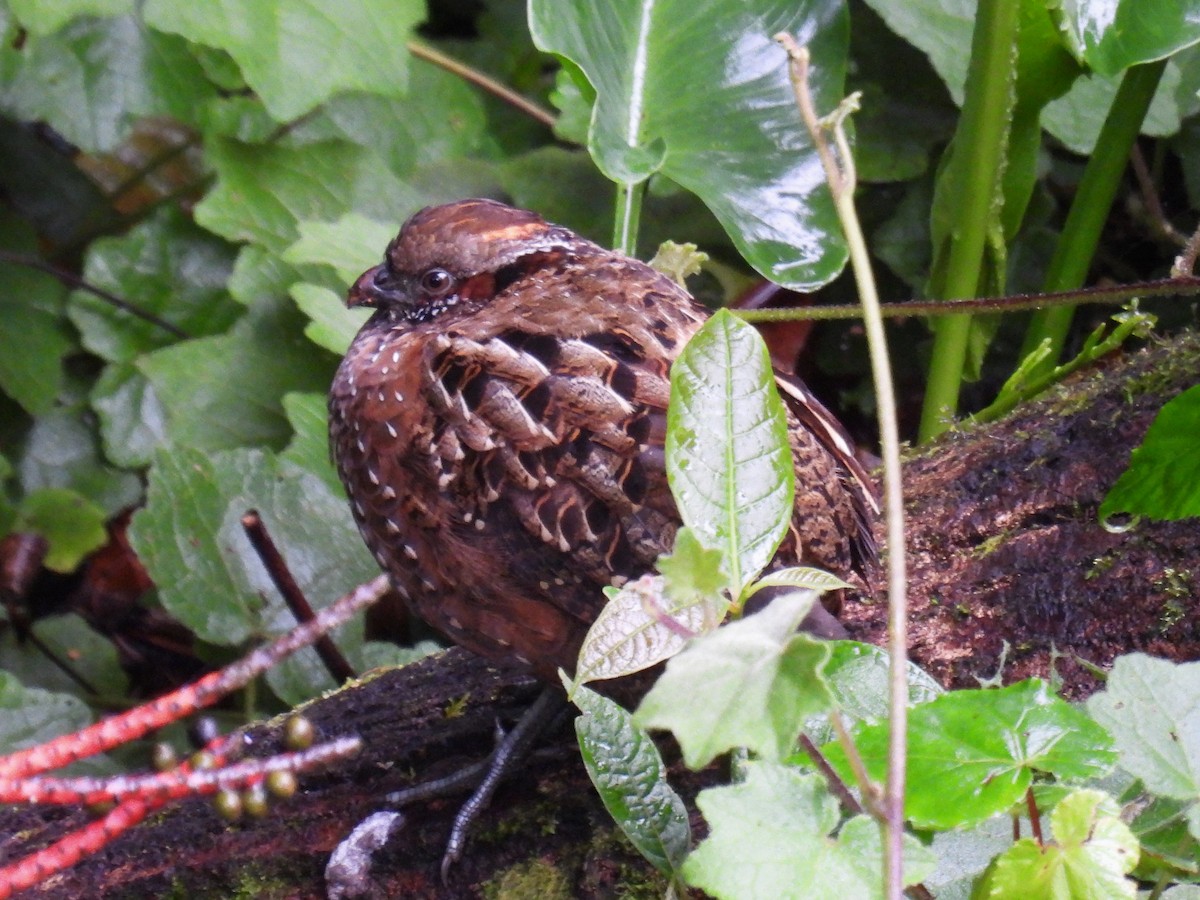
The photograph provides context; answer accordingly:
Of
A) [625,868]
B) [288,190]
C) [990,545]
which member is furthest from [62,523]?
[990,545]

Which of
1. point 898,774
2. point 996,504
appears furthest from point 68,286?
point 898,774

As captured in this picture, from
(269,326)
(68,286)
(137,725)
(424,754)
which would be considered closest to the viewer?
(137,725)

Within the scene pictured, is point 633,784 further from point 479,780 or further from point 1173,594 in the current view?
point 1173,594

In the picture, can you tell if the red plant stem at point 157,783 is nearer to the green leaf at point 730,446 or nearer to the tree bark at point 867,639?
the green leaf at point 730,446

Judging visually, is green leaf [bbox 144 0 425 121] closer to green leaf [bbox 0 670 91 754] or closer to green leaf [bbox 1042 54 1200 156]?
green leaf [bbox 0 670 91 754]

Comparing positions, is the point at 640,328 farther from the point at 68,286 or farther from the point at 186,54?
the point at 68,286

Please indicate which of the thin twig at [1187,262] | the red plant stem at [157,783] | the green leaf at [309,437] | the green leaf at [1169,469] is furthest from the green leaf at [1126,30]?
the red plant stem at [157,783]
